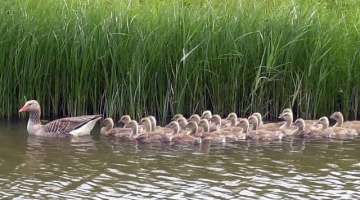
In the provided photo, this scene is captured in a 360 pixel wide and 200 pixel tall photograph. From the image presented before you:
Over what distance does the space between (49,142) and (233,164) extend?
3.19 metres

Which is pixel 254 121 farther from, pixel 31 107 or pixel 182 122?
pixel 31 107

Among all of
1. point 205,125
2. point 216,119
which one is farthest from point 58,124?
point 216,119

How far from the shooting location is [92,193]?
422 inches

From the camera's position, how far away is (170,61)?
15109mm

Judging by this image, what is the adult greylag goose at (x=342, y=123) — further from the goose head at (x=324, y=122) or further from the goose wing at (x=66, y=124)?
the goose wing at (x=66, y=124)

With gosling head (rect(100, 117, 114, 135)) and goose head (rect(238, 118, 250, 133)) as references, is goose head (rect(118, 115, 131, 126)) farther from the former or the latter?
goose head (rect(238, 118, 250, 133))

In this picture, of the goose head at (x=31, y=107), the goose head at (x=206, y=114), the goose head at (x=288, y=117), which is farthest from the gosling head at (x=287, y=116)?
the goose head at (x=31, y=107)

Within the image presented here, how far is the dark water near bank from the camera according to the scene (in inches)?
426

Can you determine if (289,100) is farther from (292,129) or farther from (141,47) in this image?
(141,47)

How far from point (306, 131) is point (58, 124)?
3918 mm

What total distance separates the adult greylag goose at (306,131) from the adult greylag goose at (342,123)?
41cm

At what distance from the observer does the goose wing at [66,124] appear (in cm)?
1426

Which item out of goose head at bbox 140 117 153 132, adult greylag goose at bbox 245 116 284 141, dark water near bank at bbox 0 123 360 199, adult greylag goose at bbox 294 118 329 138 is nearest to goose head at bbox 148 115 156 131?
goose head at bbox 140 117 153 132

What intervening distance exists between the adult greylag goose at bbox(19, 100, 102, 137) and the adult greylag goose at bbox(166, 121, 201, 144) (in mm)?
1305
